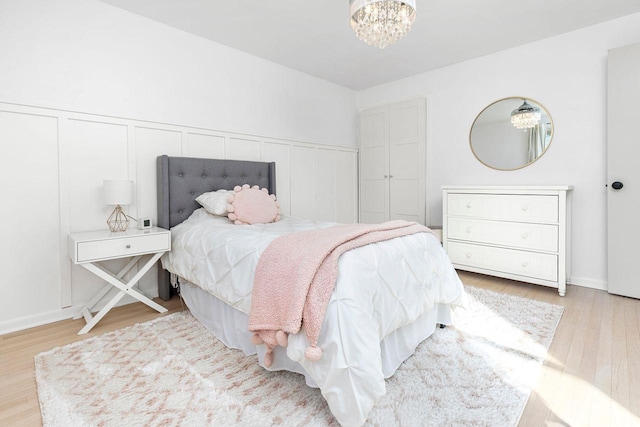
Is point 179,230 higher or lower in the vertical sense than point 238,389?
higher

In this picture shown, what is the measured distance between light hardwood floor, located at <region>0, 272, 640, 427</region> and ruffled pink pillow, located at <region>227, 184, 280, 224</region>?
91 cm

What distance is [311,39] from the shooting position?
319 centimetres

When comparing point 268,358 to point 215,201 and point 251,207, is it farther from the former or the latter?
point 215,201

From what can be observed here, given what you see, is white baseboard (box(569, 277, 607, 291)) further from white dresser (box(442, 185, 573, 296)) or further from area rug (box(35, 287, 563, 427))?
area rug (box(35, 287, 563, 427))

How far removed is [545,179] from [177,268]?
138 inches

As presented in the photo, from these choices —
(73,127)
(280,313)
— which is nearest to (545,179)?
(280,313)

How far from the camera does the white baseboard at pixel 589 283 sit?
3.02 m

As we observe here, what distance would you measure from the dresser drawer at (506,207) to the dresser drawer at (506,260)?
32cm

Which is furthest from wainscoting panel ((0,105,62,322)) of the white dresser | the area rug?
the white dresser

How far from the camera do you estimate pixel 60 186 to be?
2.39 metres

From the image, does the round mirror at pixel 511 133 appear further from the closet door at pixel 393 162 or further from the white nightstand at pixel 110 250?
the white nightstand at pixel 110 250

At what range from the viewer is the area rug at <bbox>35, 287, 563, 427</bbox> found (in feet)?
4.50

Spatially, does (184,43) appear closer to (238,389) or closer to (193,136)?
(193,136)

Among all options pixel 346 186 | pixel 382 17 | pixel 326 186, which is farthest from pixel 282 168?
pixel 382 17
